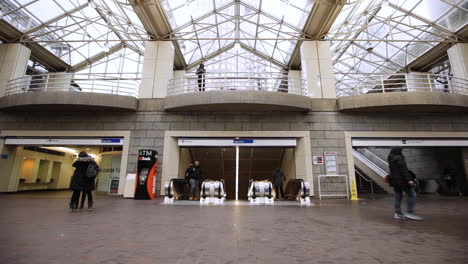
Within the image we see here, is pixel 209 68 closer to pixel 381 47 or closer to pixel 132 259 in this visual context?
pixel 381 47

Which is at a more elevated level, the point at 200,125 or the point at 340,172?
the point at 200,125

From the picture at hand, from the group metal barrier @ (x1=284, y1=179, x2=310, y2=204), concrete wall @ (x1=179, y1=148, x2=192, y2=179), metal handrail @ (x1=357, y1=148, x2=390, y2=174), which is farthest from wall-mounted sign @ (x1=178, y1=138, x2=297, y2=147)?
metal handrail @ (x1=357, y1=148, x2=390, y2=174)

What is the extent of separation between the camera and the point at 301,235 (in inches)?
137

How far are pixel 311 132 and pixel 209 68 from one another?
10.9 m

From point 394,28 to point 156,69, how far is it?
14802 mm

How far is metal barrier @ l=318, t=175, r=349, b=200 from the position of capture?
10594 mm

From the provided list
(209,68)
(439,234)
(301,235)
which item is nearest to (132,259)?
(301,235)

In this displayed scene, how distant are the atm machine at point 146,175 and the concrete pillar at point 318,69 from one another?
8.55 meters

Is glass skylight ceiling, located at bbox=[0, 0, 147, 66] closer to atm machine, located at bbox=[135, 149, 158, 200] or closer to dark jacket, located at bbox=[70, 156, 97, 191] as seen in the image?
atm machine, located at bbox=[135, 149, 158, 200]

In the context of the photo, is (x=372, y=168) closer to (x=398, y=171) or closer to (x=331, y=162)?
(x=331, y=162)

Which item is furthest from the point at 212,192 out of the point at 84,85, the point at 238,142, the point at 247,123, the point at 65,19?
the point at 65,19

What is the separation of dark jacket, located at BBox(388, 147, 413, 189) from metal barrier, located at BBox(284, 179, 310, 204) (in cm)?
371

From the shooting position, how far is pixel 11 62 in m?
12.8

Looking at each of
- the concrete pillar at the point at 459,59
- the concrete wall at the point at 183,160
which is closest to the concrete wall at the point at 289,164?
the concrete wall at the point at 183,160
